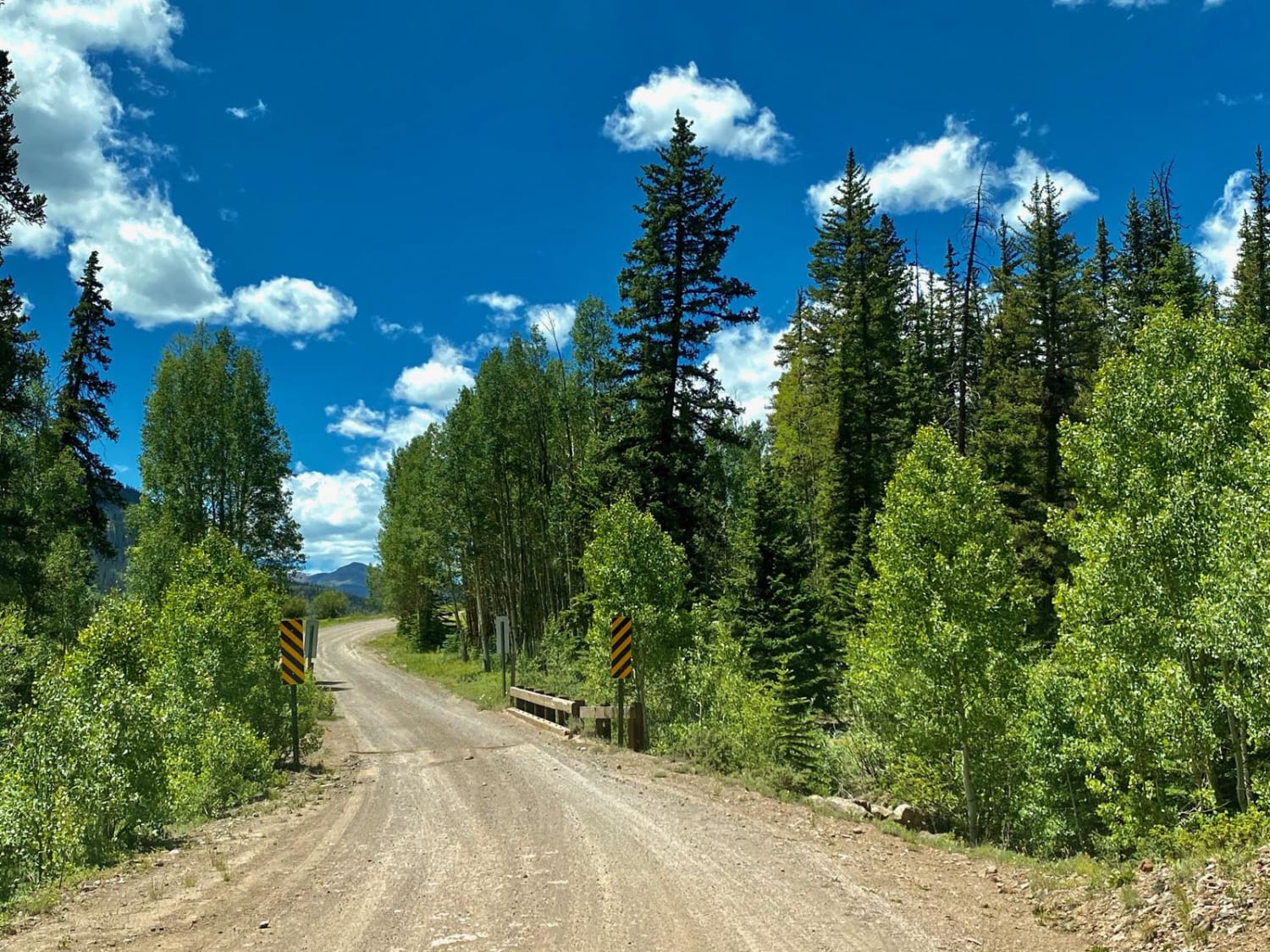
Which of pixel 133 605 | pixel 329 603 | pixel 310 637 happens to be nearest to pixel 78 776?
pixel 133 605

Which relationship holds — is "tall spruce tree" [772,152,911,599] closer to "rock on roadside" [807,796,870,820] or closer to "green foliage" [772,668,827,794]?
"green foliage" [772,668,827,794]

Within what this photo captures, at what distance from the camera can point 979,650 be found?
1548 cm

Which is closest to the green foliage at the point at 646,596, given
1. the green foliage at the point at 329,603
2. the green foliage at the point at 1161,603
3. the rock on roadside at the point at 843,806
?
the rock on roadside at the point at 843,806

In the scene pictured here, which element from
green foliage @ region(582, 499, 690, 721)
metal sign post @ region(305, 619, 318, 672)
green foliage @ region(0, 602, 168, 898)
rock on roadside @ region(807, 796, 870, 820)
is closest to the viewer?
green foliage @ region(0, 602, 168, 898)

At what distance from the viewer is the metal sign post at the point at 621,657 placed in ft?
55.1

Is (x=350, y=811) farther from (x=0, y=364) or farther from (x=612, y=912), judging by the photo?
(x=0, y=364)

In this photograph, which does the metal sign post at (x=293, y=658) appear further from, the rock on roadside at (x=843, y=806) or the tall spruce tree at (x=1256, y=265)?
the tall spruce tree at (x=1256, y=265)

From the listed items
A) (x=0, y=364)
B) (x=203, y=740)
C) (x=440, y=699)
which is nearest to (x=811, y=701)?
(x=440, y=699)

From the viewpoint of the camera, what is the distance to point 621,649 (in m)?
16.8

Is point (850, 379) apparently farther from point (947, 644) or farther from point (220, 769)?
point (220, 769)

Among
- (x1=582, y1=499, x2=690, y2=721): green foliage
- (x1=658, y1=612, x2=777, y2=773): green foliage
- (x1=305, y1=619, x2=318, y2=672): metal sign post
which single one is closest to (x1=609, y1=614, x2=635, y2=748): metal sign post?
(x1=582, y1=499, x2=690, y2=721): green foliage

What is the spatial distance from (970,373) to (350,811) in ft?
110

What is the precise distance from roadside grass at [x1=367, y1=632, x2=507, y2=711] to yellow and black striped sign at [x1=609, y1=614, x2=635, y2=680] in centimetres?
1004

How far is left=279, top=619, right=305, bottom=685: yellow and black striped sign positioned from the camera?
15.3 meters
